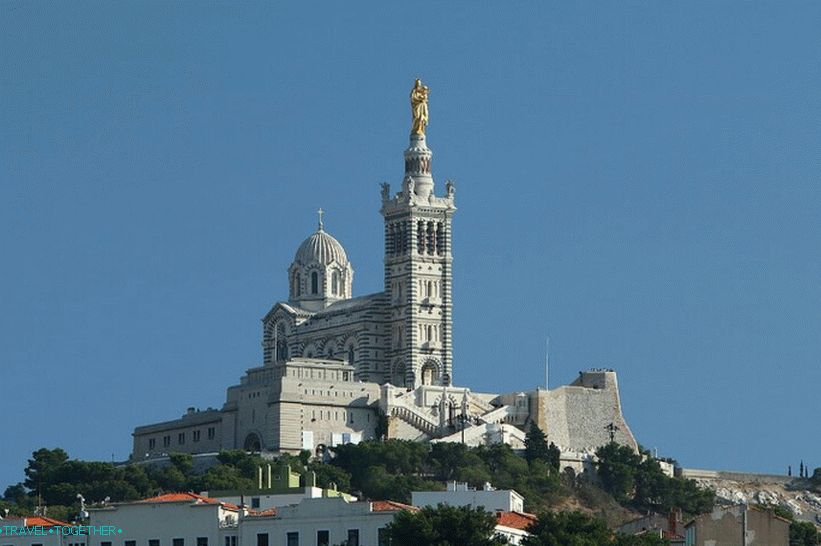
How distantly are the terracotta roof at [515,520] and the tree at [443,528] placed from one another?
17.8ft

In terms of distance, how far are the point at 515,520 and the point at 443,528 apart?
9.28 metres

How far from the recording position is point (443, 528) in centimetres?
10875

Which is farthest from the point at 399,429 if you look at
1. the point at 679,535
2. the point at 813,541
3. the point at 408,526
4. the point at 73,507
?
the point at 408,526

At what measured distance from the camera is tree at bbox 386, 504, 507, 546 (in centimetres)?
10700

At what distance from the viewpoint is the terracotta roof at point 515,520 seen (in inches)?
4562

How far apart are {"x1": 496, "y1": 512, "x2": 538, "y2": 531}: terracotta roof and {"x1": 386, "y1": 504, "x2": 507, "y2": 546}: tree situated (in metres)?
5.42

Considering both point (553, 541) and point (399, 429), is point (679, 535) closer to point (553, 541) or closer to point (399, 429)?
point (553, 541)

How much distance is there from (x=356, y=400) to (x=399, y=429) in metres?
3.38

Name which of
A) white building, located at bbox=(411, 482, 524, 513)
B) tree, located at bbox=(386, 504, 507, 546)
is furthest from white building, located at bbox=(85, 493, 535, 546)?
white building, located at bbox=(411, 482, 524, 513)

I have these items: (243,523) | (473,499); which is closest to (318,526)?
(243,523)

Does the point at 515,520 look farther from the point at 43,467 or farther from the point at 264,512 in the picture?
the point at 43,467

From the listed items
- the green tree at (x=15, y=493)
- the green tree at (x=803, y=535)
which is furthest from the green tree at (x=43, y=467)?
the green tree at (x=803, y=535)

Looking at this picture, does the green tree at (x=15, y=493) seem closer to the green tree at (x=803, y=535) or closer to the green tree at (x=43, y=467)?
the green tree at (x=43, y=467)

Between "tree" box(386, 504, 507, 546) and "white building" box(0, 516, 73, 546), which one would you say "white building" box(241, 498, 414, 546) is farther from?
"white building" box(0, 516, 73, 546)
